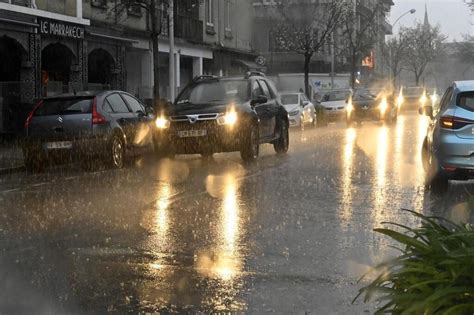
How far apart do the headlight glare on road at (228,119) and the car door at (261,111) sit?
2.95 feet

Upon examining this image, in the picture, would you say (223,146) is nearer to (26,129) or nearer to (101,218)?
(26,129)

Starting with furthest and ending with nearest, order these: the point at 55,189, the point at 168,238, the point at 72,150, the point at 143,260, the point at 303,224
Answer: the point at 72,150
the point at 55,189
the point at 303,224
the point at 168,238
the point at 143,260

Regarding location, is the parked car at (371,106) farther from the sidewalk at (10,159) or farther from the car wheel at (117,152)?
the car wheel at (117,152)

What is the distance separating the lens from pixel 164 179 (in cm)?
1241

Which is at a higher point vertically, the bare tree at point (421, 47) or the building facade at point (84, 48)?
the bare tree at point (421, 47)

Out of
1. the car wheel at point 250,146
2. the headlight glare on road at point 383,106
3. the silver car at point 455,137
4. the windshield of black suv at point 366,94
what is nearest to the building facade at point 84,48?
the windshield of black suv at point 366,94

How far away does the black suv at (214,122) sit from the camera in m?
14.8

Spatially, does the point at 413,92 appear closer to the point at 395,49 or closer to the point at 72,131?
the point at 72,131

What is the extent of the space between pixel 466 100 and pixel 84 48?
58.8 ft

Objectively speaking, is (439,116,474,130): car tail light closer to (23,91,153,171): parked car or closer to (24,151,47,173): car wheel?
(23,91,153,171): parked car

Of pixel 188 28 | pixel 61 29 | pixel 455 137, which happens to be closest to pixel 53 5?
pixel 61 29

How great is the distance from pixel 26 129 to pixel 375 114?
68.9ft

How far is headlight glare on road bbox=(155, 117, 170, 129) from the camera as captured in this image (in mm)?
15008

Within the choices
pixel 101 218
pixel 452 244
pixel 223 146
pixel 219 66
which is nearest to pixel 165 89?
pixel 219 66
